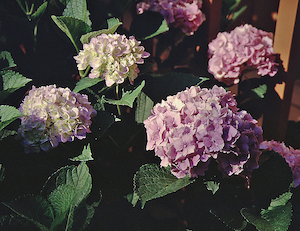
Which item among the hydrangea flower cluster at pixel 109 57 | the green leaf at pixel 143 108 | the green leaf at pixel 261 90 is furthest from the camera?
the green leaf at pixel 261 90

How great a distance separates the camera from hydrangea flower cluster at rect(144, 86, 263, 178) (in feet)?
2.16

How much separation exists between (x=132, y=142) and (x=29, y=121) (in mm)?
373

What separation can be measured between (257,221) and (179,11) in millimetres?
879

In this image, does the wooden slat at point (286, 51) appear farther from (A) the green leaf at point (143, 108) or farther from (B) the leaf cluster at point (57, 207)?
(B) the leaf cluster at point (57, 207)

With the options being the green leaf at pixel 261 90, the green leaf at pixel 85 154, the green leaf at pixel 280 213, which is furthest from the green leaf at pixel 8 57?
the green leaf at pixel 261 90

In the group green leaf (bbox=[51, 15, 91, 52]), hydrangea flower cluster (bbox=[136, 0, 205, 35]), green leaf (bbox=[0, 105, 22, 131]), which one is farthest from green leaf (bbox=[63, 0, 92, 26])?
green leaf (bbox=[0, 105, 22, 131])

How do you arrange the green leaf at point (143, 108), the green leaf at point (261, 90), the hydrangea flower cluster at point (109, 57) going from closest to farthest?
the hydrangea flower cluster at point (109, 57), the green leaf at point (143, 108), the green leaf at point (261, 90)

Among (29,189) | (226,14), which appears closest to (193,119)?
(29,189)

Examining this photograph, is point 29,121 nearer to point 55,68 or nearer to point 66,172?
point 66,172

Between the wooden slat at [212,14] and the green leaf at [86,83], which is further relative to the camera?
the wooden slat at [212,14]

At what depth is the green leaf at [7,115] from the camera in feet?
2.19

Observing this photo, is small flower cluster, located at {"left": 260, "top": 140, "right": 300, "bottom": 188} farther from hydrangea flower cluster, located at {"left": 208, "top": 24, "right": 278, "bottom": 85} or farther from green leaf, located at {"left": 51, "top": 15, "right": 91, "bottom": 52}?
green leaf, located at {"left": 51, "top": 15, "right": 91, "bottom": 52}

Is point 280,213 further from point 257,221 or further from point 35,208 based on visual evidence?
point 35,208

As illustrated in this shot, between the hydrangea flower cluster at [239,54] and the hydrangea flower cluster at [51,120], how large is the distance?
0.69 metres
